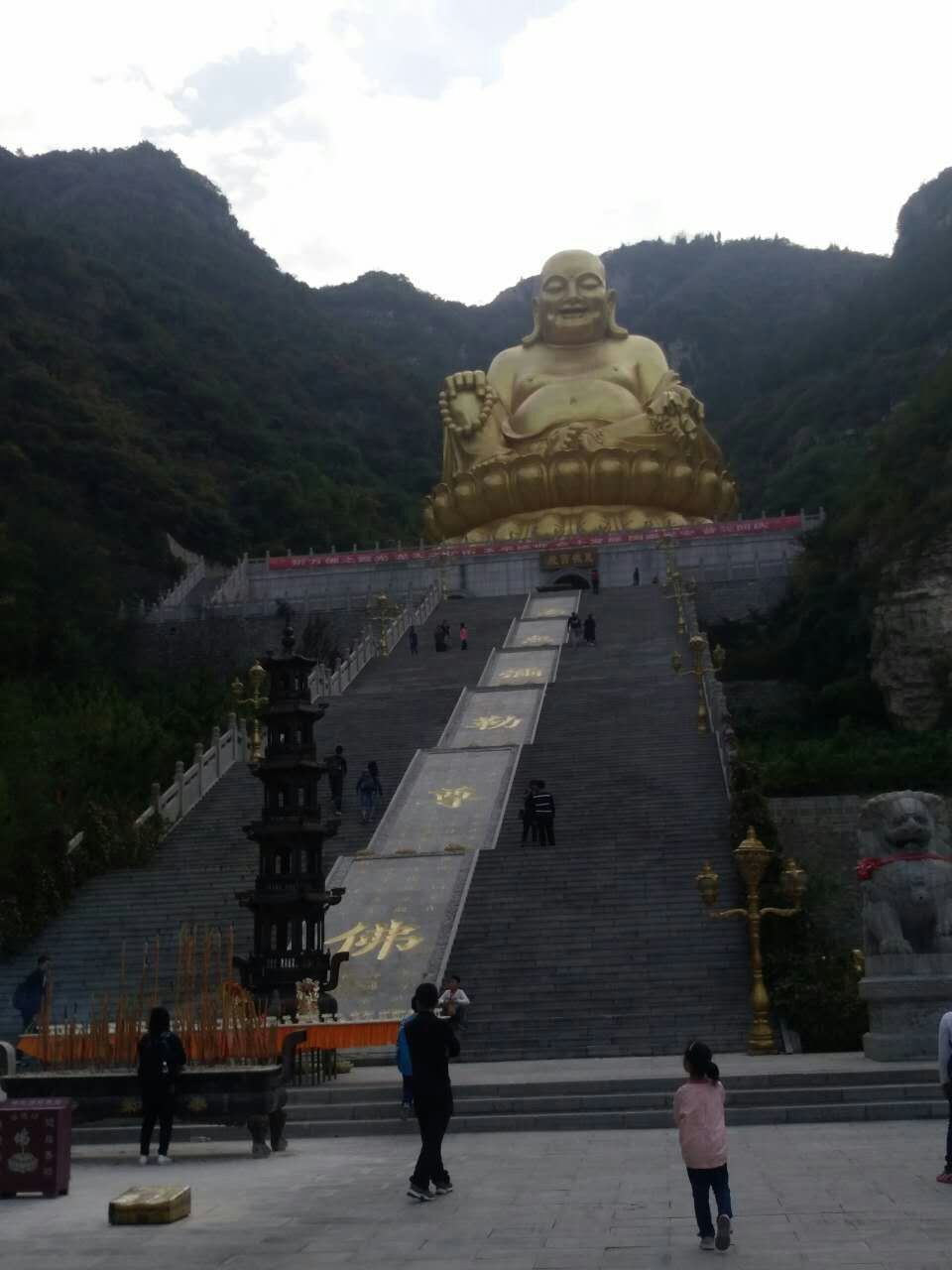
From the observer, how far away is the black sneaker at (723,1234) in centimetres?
487

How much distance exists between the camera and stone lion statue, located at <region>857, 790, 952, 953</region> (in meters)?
9.29

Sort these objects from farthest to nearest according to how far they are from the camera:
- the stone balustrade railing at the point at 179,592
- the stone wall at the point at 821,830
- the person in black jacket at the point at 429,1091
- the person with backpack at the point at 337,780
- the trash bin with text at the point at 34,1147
→ the stone balustrade railing at the point at 179,592 → the person with backpack at the point at 337,780 → the stone wall at the point at 821,830 → the trash bin with text at the point at 34,1147 → the person in black jacket at the point at 429,1091

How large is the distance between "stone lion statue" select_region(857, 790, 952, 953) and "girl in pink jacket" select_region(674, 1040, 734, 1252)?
14.6 feet

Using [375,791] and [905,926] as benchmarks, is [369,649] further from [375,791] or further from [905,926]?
[905,926]

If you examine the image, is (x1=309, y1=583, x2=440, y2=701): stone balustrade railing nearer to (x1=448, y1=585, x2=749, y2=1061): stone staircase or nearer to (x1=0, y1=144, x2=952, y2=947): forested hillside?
(x1=0, y1=144, x2=952, y2=947): forested hillside

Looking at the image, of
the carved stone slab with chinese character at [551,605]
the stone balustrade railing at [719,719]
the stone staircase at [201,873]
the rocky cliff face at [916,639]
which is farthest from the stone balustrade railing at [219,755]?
the rocky cliff face at [916,639]

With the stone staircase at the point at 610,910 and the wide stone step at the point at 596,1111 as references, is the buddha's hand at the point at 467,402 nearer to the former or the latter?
the stone staircase at the point at 610,910

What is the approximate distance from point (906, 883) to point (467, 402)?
26.7 meters

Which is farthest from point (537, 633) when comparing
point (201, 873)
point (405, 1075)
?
point (405, 1075)

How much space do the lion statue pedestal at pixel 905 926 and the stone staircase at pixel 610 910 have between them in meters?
1.93

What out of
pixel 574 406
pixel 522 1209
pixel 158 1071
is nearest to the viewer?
pixel 522 1209

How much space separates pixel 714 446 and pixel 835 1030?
24814 mm

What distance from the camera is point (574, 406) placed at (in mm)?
34344

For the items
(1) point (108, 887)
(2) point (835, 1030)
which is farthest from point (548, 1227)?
(1) point (108, 887)
